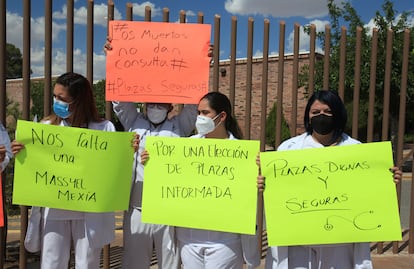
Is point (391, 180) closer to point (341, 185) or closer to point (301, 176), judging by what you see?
point (341, 185)

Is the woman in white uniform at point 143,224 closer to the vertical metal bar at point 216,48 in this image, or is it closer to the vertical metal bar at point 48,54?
the vertical metal bar at point 48,54

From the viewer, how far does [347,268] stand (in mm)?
2334

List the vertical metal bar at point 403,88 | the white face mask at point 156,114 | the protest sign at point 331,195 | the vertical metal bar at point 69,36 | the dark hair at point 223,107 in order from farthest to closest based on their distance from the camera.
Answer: the vertical metal bar at point 403,88, the vertical metal bar at point 69,36, the white face mask at point 156,114, the dark hair at point 223,107, the protest sign at point 331,195

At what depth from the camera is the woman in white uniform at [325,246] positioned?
235 cm

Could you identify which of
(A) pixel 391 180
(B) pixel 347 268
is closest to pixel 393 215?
(A) pixel 391 180

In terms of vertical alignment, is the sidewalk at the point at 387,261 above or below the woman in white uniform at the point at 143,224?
below

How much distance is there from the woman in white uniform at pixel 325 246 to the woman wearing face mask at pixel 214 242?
0.18 m

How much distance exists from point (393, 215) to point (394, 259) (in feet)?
10.4

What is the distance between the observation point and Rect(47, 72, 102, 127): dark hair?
2.68 meters

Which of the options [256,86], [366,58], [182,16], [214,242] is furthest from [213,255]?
[256,86]

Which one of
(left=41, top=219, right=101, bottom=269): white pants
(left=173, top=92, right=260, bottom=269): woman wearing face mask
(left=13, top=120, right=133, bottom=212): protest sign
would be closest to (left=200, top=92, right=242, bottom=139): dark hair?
(left=173, top=92, right=260, bottom=269): woman wearing face mask

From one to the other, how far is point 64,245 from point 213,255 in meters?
0.89

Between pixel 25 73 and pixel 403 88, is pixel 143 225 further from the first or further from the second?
pixel 403 88

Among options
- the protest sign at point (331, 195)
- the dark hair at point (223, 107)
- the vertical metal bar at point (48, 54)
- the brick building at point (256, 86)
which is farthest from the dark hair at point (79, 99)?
the brick building at point (256, 86)
